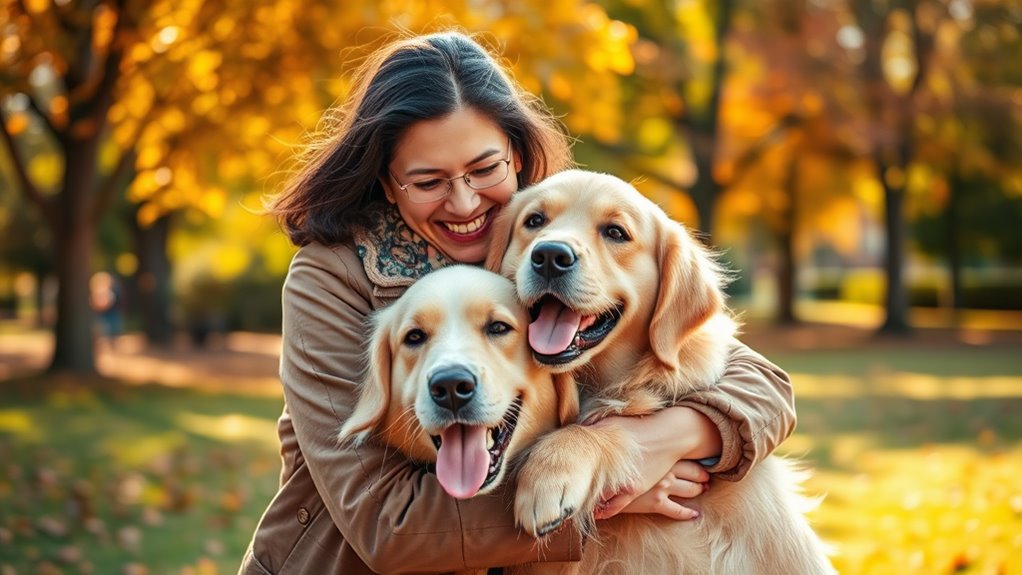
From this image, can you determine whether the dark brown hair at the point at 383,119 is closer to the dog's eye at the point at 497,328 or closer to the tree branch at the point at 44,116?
the dog's eye at the point at 497,328

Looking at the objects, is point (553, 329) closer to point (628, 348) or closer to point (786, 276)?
point (628, 348)

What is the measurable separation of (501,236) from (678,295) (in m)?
0.64

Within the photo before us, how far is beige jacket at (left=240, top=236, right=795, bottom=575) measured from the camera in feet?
8.54

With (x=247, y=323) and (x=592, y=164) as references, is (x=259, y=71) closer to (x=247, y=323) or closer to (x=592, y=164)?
(x=592, y=164)

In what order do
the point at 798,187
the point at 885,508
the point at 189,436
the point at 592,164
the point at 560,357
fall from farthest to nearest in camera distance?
the point at 798,187, the point at 592,164, the point at 189,436, the point at 885,508, the point at 560,357

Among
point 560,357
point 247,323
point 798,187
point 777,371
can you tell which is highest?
point 560,357

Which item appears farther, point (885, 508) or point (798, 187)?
point (798, 187)

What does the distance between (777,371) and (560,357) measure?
93 centimetres

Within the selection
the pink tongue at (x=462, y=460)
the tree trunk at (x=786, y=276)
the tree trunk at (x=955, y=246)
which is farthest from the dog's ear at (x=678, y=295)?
the tree trunk at (x=955, y=246)

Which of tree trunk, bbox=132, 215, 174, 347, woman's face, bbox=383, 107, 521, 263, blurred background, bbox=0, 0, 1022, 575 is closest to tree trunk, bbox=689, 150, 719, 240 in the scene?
blurred background, bbox=0, 0, 1022, 575

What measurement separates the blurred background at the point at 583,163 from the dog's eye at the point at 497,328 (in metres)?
1.24

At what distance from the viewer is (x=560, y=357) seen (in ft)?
9.53

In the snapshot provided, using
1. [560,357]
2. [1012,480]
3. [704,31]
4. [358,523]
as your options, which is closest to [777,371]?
[560,357]

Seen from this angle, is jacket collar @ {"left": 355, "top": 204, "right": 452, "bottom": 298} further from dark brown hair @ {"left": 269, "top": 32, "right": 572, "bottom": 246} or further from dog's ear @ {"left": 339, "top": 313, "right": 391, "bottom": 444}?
dog's ear @ {"left": 339, "top": 313, "right": 391, "bottom": 444}
